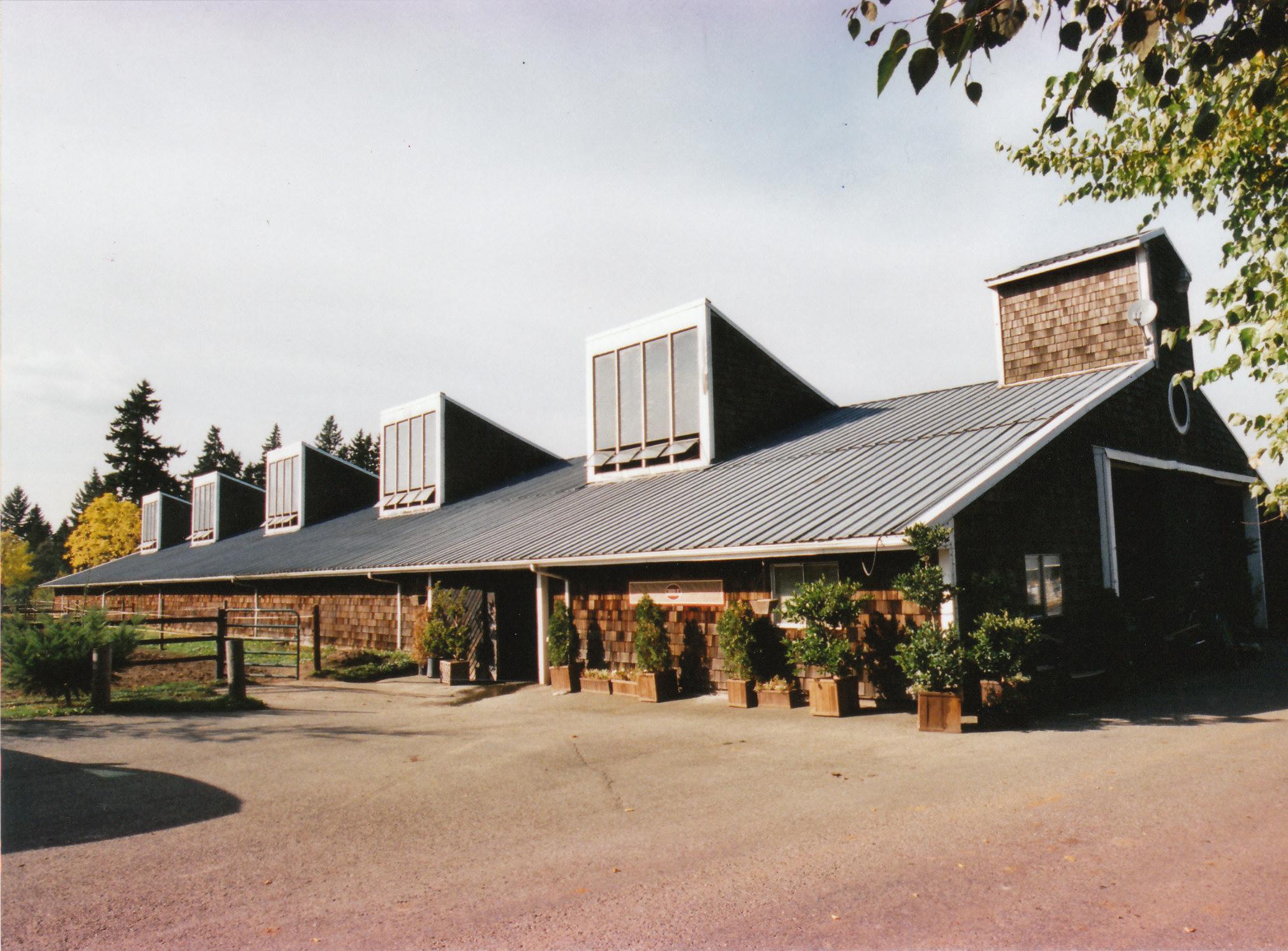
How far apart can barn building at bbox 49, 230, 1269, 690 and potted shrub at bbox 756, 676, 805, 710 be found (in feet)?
3.64

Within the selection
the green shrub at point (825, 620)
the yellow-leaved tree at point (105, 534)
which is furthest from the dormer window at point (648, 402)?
the yellow-leaved tree at point (105, 534)

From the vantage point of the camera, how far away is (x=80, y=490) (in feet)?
352

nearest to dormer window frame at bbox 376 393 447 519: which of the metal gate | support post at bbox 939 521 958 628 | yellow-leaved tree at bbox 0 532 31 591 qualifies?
the metal gate

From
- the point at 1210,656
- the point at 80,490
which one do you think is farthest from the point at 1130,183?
Answer: the point at 80,490

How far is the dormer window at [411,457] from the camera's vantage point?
2870cm

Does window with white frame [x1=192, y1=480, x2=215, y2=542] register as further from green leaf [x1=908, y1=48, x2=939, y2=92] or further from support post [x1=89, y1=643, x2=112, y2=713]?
green leaf [x1=908, y1=48, x2=939, y2=92]

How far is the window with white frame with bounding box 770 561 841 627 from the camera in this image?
41.0ft

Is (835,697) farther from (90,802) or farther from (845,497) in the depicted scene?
(90,802)

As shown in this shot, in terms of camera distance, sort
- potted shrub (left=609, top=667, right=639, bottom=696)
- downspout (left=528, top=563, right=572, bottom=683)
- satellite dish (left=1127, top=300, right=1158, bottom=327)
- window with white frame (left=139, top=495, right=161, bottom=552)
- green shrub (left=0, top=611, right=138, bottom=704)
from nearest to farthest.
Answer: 1. green shrub (left=0, top=611, right=138, bottom=704)
2. potted shrub (left=609, top=667, right=639, bottom=696)
3. satellite dish (left=1127, top=300, right=1158, bottom=327)
4. downspout (left=528, top=563, right=572, bottom=683)
5. window with white frame (left=139, top=495, right=161, bottom=552)

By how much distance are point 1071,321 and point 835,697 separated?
10067mm

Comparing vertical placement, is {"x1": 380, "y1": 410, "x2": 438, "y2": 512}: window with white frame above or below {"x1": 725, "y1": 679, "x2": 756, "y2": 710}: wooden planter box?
above

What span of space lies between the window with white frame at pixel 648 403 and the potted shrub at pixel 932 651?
923cm

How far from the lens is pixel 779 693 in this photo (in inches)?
495

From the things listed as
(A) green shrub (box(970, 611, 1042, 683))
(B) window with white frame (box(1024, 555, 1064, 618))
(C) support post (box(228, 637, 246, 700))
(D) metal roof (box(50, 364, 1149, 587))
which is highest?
(D) metal roof (box(50, 364, 1149, 587))
